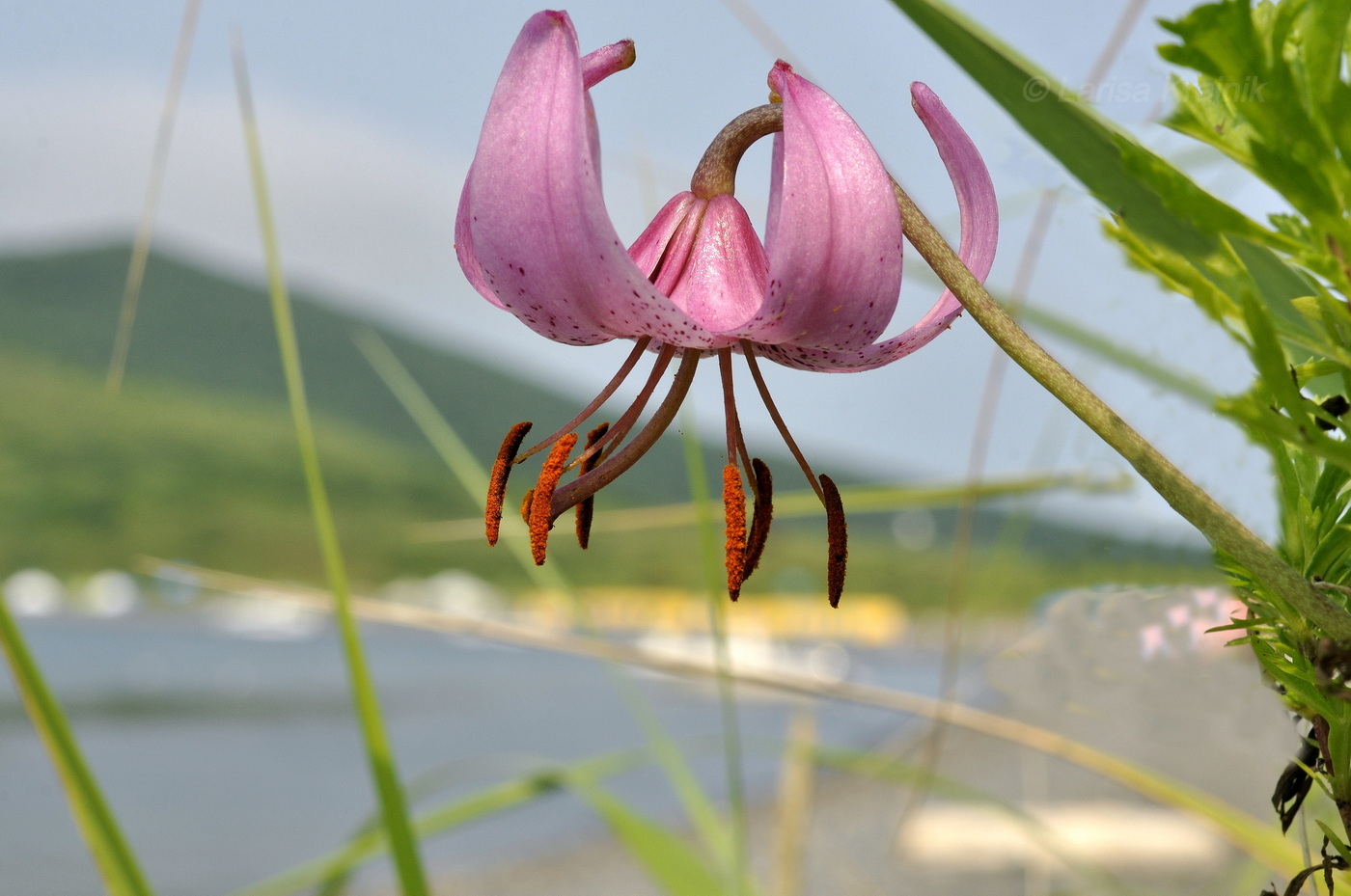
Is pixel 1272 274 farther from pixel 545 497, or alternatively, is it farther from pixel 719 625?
pixel 719 625

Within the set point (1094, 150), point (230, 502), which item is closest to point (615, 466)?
point (1094, 150)

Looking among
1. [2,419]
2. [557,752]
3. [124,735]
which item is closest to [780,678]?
[557,752]

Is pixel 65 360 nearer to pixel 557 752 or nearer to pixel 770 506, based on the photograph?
pixel 557 752

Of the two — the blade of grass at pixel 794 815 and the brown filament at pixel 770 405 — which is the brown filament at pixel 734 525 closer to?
the brown filament at pixel 770 405

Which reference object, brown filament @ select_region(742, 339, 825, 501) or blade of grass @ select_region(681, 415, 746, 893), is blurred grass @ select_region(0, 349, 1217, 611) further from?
brown filament @ select_region(742, 339, 825, 501)

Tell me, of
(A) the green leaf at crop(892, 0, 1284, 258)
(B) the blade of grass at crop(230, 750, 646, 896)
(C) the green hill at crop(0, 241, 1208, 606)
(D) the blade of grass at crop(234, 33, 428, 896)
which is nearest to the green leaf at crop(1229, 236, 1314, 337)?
(A) the green leaf at crop(892, 0, 1284, 258)

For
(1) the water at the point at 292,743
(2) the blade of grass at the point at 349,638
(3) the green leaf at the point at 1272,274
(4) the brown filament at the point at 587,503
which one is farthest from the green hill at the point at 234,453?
(3) the green leaf at the point at 1272,274
